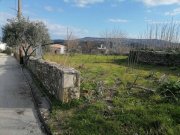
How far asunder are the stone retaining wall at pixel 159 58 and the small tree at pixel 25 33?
28.6 ft

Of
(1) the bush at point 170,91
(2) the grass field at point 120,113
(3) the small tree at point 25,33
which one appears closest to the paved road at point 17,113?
(2) the grass field at point 120,113

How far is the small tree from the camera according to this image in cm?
2598

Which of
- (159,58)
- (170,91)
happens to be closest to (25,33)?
(159,58)

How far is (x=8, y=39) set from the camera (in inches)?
1069

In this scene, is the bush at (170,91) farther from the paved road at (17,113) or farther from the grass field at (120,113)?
the paved road at (17,113)

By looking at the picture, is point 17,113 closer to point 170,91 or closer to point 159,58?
point 170,91

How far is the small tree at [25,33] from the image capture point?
→ 2598cm

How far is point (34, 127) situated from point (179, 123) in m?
2.98

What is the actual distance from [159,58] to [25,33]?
12103mm

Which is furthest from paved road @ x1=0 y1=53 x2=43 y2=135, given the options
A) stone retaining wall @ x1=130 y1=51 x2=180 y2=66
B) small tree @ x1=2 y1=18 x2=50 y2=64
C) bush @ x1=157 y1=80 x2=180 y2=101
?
small tree @ x1=2 y1=18 x2=50 y2=64

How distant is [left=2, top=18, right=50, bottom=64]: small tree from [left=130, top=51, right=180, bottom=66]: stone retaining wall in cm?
873

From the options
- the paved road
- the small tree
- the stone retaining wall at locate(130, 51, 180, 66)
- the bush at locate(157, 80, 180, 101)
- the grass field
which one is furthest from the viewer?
the small tree

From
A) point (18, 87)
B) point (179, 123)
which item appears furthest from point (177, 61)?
point (179, 123)

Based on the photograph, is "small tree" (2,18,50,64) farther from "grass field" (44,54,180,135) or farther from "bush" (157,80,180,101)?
"bush" (157,80,180,101)
